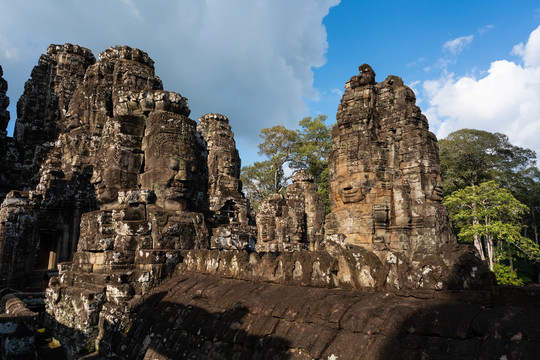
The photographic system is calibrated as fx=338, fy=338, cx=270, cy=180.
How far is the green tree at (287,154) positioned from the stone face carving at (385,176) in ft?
69.7

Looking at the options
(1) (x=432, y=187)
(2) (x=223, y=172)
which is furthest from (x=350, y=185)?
(2) (x=223, y=172)

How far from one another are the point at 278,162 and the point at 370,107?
24.7 m

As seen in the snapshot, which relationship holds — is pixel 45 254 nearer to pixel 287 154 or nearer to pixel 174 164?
pixel 174 164

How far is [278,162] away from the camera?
35.1m

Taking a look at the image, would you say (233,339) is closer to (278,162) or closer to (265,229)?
(265,229)

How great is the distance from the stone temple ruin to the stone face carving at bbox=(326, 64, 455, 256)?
42mm

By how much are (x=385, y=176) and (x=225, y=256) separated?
7.10 m

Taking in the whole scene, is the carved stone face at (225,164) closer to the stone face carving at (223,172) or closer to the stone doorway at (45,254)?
the stone face carving at (223,172)

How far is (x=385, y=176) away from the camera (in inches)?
398

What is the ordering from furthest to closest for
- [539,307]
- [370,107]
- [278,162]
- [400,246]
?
[278,162]
[370,107]
[400,246]
[539,307]

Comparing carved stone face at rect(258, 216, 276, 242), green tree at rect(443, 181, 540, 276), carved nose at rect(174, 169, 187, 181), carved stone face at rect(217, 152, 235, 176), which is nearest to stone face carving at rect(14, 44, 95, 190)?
carved stone face at rect(217, 152, 235, 176)

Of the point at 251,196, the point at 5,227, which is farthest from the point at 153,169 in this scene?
the point at 251,196

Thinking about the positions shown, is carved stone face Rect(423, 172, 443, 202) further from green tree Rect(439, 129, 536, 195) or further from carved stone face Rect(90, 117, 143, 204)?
green tree Rect(439, 129, 536, 195)

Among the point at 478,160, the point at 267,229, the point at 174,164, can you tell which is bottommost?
the point at 267,229
